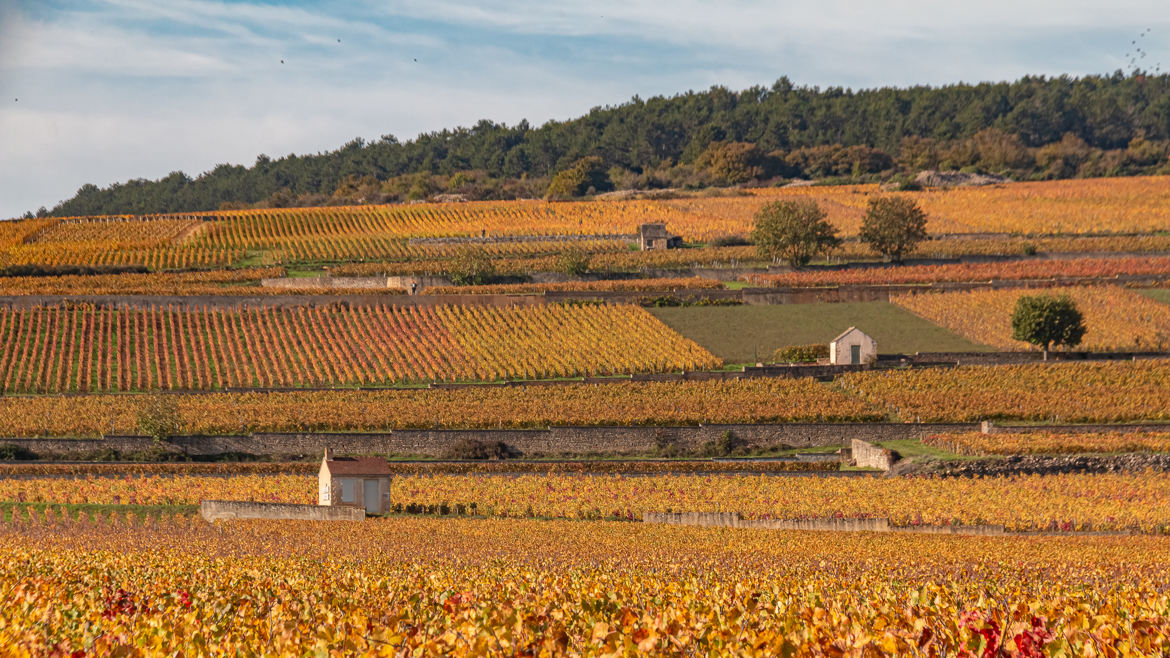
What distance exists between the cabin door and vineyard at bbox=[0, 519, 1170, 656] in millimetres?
10032

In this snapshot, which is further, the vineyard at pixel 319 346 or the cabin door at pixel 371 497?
the vineyard at pixel 319 346

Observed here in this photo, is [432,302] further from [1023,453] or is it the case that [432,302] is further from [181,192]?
[181,192]

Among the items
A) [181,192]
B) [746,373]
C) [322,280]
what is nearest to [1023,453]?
[746,373]

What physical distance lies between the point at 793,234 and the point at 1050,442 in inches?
1588

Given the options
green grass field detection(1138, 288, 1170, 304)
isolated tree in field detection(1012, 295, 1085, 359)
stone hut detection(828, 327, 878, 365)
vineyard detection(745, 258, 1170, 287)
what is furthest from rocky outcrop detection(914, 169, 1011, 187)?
stone hut detection(828, 327, 878, 365)

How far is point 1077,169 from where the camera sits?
16038cm

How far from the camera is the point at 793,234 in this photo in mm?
87500

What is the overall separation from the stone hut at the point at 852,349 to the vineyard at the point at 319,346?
6.06 m

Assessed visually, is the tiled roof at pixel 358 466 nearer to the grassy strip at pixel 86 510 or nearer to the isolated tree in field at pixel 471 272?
the grassy strip at pixel 86 510

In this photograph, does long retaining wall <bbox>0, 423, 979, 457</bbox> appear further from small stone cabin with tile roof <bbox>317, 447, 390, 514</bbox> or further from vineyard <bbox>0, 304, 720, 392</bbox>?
vineyard <bbox>0, 304, 720, 392</bbox>

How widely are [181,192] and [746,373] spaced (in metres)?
157

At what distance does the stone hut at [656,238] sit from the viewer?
10150 centimetres

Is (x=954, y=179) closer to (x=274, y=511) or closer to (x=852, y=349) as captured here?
(x=852, y=349)

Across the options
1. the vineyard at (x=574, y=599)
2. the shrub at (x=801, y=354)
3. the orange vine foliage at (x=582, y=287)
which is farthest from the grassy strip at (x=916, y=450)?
the orange vine foliage at (x=582, y=287)
